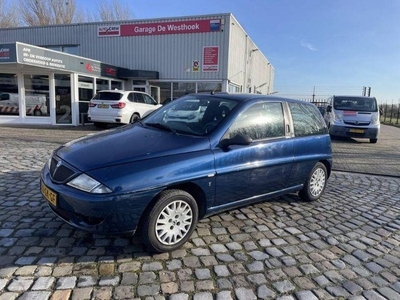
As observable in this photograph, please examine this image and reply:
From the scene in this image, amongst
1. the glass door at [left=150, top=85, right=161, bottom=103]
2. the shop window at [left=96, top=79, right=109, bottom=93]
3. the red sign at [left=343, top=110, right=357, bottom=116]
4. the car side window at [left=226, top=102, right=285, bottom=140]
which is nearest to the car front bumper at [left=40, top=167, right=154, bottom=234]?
the car side window at [left=226, top=102, right=285, bottom=140]

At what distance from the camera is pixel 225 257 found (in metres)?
2.87

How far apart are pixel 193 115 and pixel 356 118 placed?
1028 centimetres

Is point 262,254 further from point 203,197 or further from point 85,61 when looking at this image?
point 85,61

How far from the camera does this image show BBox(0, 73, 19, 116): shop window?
13164mm

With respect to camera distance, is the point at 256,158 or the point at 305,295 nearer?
the point at 305,295

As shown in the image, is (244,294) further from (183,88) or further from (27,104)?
(183,88)

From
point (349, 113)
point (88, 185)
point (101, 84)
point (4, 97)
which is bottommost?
point (88, 185)

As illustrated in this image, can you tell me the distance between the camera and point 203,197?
3.09 metres

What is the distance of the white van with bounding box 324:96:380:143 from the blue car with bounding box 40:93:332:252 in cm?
855

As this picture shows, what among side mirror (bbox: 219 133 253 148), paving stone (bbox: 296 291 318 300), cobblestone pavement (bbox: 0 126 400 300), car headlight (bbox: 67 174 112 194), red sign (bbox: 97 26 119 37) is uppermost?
red sign (bbox: 97 26 119 37)

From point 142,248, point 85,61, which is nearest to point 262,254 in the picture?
point 142,248

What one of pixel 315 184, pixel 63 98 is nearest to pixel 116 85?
pixel 63 98

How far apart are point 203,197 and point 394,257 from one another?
2.11 metres

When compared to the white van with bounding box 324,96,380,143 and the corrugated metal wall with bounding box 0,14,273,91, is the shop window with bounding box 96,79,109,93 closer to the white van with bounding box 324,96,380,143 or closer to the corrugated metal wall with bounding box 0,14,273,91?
the corrugated metal wall with bounding box 0,14,273,91
